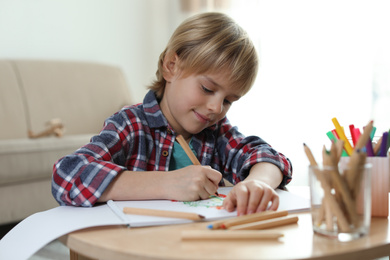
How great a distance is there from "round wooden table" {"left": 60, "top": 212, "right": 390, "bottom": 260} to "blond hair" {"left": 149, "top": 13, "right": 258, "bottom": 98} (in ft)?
1.58

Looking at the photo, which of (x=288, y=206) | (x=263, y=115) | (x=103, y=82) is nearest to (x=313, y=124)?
(x=263, y=115)

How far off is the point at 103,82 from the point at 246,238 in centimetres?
226

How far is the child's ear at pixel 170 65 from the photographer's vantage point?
104cm

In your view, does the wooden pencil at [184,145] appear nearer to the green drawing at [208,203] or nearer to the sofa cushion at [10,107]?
the green drawing at [208,203]

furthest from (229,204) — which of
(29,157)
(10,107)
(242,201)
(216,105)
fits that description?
(10,107)

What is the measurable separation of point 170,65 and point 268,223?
0.61 m

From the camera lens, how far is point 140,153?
0.97 meters

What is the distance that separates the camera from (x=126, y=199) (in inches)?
27.7

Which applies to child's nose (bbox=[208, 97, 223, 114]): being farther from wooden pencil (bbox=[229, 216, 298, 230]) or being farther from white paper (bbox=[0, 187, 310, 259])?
wooden pencil (bbox=[229, 216, 298, 230])

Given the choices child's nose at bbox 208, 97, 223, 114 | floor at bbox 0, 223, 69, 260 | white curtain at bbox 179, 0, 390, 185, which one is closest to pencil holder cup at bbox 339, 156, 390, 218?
child's nose at bbox 208, 97, 223, 114

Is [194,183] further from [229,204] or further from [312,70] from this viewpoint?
[312,70]

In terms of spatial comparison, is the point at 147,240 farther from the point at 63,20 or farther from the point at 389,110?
the point at 63,20

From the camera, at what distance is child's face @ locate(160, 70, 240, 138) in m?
0.95

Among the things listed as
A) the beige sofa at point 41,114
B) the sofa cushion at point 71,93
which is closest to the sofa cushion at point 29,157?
the beige sofa at point 41,114
